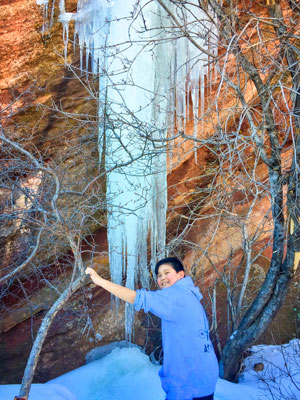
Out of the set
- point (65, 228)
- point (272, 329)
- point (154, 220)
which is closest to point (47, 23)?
point (154, 220)

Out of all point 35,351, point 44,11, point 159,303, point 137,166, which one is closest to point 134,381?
point 35,351

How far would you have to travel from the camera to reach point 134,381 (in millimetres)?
5027

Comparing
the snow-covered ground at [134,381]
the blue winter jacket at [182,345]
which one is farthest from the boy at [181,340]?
the snow-covered ground at [134,381]

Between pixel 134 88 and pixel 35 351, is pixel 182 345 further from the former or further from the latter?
pixel 134 88

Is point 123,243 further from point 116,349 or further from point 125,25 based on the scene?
point 125,25

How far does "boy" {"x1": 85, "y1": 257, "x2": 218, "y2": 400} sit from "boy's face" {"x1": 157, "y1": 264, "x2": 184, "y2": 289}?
0.16m

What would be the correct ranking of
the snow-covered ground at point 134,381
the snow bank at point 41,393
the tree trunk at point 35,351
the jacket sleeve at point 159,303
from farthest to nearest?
1. the snow-covered ground at point 134,381
2. the snow bank at point 41,393
3. the tree trunk at point 35,351
4. the jacket sleeve at point 159,303

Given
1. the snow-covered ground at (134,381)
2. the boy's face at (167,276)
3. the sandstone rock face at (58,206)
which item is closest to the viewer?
the boy's face at (167,276)

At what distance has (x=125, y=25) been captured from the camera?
5.68 meters

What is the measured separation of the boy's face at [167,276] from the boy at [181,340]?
6.4 inches

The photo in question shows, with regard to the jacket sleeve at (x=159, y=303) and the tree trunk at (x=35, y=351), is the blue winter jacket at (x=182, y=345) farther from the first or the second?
the tree trunk at (x=35, y=351)

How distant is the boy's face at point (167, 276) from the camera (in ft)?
7.70

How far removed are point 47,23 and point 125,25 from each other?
1124mm

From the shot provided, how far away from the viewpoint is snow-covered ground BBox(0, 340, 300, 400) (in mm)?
3719
